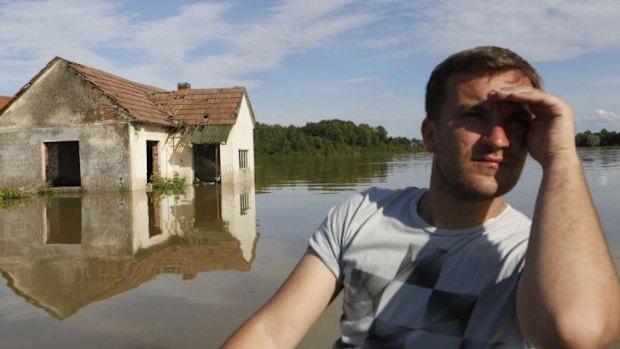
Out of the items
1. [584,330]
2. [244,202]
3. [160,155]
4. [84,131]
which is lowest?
[244,202]

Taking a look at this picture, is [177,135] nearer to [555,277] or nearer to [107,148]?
[107,148]

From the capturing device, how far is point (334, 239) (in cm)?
180

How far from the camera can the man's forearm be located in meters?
1.22

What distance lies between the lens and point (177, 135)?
21188mm

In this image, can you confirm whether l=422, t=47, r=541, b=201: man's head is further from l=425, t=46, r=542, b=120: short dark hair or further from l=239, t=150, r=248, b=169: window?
l=239, t=150, r=248, b=169: window

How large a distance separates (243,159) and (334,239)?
72.4 feet

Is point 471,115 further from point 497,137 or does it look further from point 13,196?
point 13,196

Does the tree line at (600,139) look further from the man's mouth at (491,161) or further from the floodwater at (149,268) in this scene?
the man's mouth at (491,161)

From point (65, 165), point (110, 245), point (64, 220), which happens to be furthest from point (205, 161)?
point (110, 245)

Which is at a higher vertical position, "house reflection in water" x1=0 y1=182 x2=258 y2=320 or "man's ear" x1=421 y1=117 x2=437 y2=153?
"man's ear" x1=421 y1=117 x2=437 y2=153

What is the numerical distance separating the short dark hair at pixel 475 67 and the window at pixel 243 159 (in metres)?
21.4

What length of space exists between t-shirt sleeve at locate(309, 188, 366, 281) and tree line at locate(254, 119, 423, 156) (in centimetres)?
5932

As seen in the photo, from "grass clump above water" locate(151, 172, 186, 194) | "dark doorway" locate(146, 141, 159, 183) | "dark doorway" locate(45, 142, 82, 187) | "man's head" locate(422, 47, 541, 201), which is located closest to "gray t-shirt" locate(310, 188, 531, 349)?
"man's head" locate(422, 47, 541, 201)

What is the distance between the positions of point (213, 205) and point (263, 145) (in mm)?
57648
